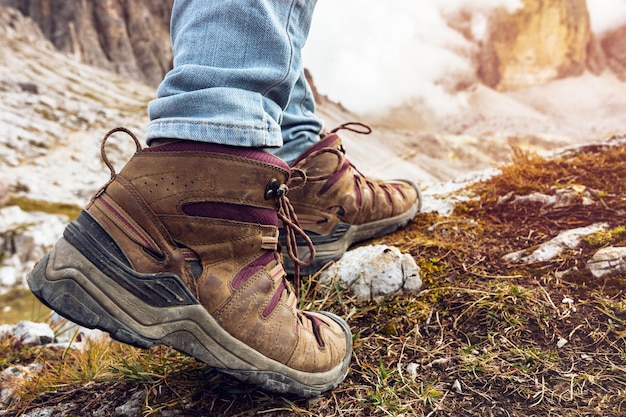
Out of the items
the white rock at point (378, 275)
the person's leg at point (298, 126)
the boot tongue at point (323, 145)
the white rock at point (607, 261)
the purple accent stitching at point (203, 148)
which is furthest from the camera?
the person's leg at point (298, 126)

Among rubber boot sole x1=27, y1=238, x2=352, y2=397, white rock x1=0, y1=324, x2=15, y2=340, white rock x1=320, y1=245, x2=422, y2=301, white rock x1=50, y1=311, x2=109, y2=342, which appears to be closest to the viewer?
rubber boot sole x1=27, y1=238, x2=352, y2=397

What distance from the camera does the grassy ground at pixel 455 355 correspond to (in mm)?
1528

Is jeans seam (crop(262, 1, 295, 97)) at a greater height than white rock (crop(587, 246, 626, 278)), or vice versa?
jeans seam (crop(262, 1, 295, 97))

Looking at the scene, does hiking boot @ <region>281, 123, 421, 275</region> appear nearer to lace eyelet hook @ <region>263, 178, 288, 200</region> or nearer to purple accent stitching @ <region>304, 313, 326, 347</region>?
purple accent stitching @ <region>304, 313, 326, 347</region>

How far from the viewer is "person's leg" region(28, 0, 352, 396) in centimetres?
144

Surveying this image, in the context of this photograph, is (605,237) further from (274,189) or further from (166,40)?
(166,40)

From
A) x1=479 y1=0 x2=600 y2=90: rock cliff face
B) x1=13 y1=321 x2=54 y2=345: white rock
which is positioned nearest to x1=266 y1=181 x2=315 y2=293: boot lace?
x1=13 y1=321 x2=54 y2=345: white rock

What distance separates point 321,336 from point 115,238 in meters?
0.84

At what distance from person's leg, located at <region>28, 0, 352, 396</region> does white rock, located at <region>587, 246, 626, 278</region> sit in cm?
137

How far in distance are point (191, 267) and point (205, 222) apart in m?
0.17

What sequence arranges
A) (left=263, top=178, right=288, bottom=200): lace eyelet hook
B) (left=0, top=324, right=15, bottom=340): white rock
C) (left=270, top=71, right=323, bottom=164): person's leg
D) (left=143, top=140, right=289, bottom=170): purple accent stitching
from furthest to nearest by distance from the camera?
(left=0, top=324, right=15, bottom=340): white rock
(left=270, top=71, right=323, bottom=164): person's leg
(left=263, top=178, right=288, bottom=200): lace eyelet hook
(left=143, top=140, right=289, bottom=170): purple accent stitching

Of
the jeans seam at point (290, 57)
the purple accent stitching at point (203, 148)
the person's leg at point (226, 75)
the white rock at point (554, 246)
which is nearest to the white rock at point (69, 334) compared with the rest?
the purple accent stitching at point (203, 148)

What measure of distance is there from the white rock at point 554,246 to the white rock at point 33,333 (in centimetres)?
281

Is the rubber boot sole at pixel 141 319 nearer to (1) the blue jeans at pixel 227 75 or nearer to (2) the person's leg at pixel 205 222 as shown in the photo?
(2) the person's leg at pixel 205 222
